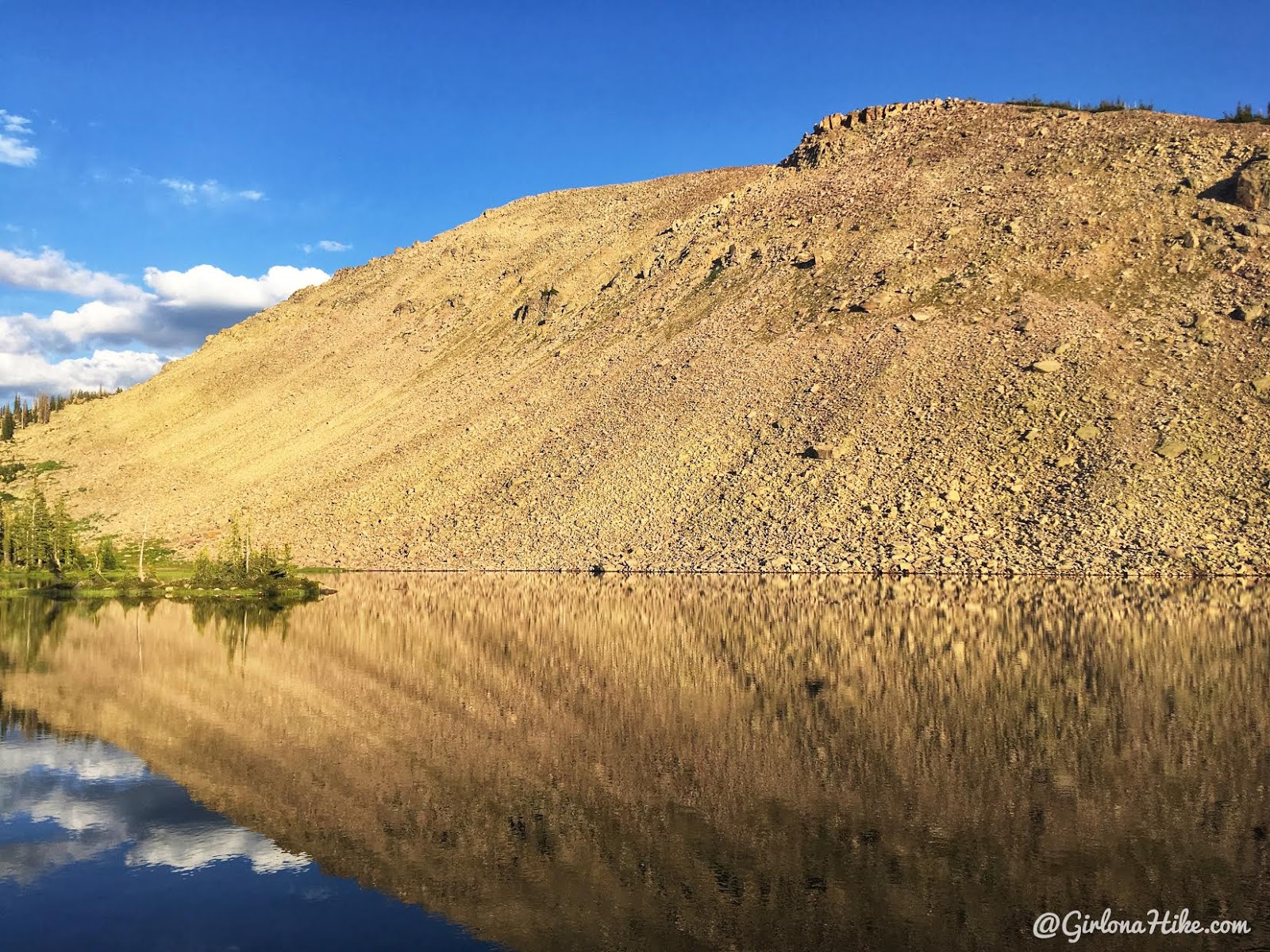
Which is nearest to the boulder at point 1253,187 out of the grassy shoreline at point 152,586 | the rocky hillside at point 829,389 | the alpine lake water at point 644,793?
the rocky hillside at point 829,389

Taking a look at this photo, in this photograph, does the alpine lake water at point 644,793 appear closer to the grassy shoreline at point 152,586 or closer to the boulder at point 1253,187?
the grassy shoreline at point 152,586

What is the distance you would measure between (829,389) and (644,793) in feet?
181

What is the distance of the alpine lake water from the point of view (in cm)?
1011

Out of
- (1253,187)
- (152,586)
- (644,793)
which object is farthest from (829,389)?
(644,793)

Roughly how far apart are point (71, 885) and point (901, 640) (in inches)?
859

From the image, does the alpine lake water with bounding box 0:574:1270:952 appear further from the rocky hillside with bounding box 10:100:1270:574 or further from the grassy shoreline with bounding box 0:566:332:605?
the rocky hillside with bounding box 10:100:1270:574

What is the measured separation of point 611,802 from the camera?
1360cm

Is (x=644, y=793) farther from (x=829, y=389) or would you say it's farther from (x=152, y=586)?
(x=829, y=389)

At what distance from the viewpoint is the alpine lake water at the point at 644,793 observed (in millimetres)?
10109

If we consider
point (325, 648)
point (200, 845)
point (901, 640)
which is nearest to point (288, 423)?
point (325, 648)

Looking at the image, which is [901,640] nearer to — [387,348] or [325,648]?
[325,648]

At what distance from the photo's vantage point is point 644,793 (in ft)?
46.1

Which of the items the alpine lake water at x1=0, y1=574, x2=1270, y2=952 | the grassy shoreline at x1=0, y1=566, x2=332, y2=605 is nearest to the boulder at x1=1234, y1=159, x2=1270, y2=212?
the alpine lake water at x1=0, y1=574, x2=1270, y2=952

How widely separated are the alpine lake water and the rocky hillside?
27.4m
